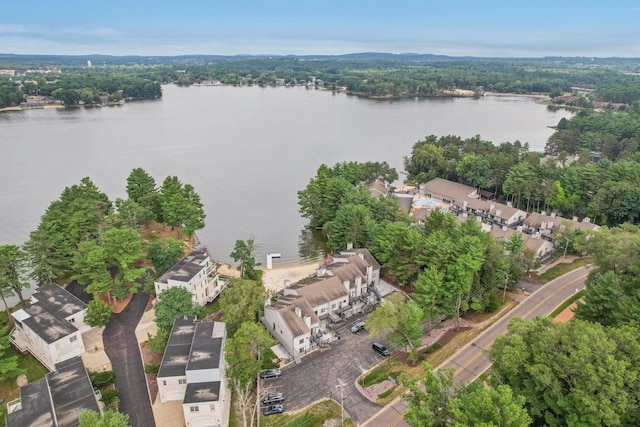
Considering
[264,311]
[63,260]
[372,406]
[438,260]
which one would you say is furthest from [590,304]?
[63,260]

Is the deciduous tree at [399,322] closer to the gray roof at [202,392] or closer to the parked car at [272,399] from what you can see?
the parked car at [272,399]

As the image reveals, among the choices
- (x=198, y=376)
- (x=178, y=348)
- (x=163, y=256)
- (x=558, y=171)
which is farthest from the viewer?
(x=558, y=171)

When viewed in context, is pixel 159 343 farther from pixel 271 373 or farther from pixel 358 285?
pixel 358 285

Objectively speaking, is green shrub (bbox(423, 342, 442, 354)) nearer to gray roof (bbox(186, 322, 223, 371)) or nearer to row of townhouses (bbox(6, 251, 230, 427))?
row of townhouses (bbox(6, 251, 230, 427))

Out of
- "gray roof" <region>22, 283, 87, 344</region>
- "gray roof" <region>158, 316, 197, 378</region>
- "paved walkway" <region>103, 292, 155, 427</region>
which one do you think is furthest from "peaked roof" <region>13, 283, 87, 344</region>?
"gray roof" <region>158, 316, 197, 378</region>

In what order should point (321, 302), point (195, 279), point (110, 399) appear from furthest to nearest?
point (195, 279)
point (321, 302)
point (110, 399)

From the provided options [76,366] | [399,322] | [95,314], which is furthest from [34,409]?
[399,322]
